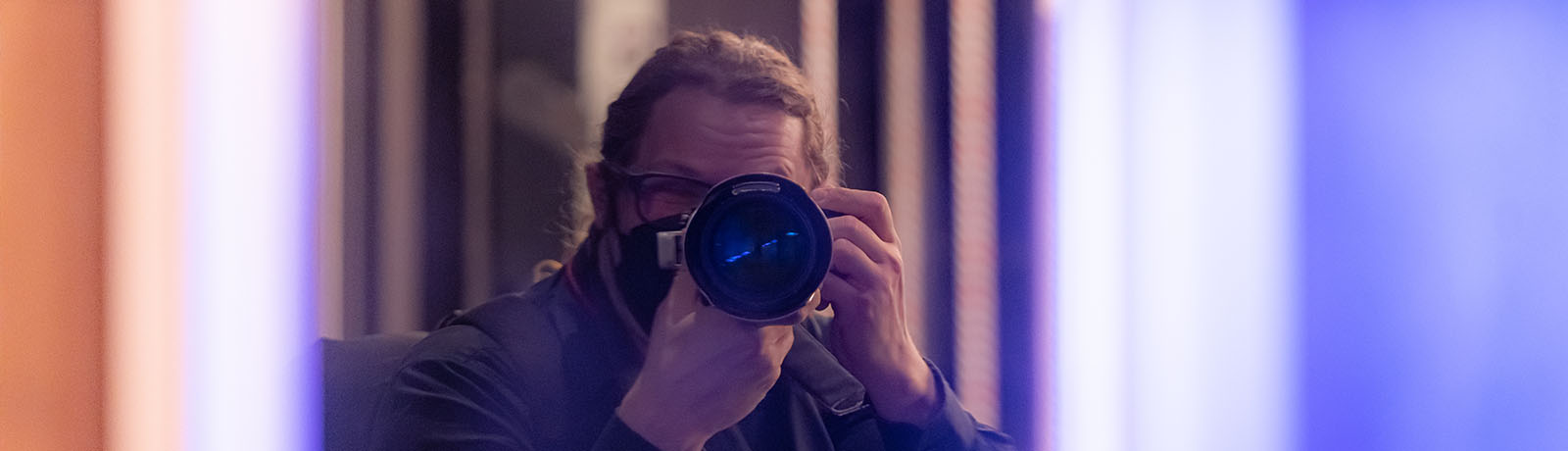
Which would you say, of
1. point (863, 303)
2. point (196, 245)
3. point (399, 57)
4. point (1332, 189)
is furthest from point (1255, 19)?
point (196, 245)

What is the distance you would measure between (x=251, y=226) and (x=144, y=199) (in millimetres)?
76

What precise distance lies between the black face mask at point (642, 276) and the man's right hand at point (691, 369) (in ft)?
0.09

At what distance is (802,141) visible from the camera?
2.23ft

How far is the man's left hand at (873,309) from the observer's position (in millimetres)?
606

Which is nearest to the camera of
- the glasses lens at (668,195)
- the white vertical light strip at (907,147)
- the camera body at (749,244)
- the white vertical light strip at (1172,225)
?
the camera body at (749,244)

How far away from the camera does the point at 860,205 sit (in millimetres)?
611

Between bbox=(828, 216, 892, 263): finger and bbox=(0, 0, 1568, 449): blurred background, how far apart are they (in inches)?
5.5

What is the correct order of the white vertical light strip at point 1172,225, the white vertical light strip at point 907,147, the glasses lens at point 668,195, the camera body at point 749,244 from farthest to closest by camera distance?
the white vertical light strip at point 1172,225 → the white vertical light strip at point 907,147 → the glasses lens at point 668,195 → the camera body at point 749,244

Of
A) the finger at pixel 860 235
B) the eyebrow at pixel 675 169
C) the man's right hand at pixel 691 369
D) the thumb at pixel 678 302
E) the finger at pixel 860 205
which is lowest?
the man's right hand at pixel 691 369

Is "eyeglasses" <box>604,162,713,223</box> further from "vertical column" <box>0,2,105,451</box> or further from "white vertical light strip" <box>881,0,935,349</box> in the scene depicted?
"vertical column" <box>0,2,105,451</box>

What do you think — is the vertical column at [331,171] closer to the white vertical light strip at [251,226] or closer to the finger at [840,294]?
the white vertical light strip at [251,226]

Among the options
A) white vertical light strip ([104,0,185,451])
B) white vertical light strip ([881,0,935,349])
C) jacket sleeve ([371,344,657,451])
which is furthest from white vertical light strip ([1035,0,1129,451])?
white vertical light strip ([104,0,185,451])

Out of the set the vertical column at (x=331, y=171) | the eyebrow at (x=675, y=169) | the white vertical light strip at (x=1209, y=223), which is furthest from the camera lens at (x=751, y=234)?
the white vertical light strip at (x=1209, y=223)

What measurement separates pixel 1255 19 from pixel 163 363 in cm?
105
